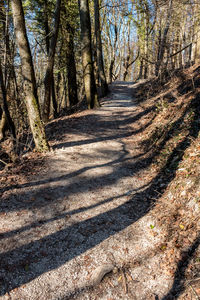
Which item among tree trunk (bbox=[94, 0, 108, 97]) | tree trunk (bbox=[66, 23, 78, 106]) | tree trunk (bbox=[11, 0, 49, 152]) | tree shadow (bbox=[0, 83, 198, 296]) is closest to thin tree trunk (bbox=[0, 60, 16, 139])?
tree trunk (bbox=[11, 0, 49, 152])

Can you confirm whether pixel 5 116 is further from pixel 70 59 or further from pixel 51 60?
pixel 70 59

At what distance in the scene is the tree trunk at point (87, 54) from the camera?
396 inches

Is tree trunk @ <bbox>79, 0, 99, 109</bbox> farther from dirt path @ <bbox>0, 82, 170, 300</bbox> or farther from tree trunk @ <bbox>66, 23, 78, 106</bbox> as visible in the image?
dirt path @ <bbox>0, 82, 170, 300</bbox>

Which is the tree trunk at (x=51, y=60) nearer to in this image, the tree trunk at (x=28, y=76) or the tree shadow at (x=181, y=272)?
the tree trunk at (x=28, y=76)

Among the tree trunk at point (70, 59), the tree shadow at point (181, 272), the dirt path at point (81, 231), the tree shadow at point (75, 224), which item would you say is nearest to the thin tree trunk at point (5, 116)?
the dirt path at point (81, 231)

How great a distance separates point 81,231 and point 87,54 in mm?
9183

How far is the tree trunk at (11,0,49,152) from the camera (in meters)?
5.71

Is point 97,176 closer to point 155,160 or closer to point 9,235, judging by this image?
point 155,160

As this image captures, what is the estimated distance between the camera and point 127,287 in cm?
299

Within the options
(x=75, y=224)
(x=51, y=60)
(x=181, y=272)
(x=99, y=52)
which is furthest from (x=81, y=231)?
(x=99, y=52)

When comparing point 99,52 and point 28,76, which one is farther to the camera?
point 99,52

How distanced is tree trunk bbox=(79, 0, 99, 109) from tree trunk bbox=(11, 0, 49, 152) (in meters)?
4.97

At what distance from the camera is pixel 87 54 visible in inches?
416

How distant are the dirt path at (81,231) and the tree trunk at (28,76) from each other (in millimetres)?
724
